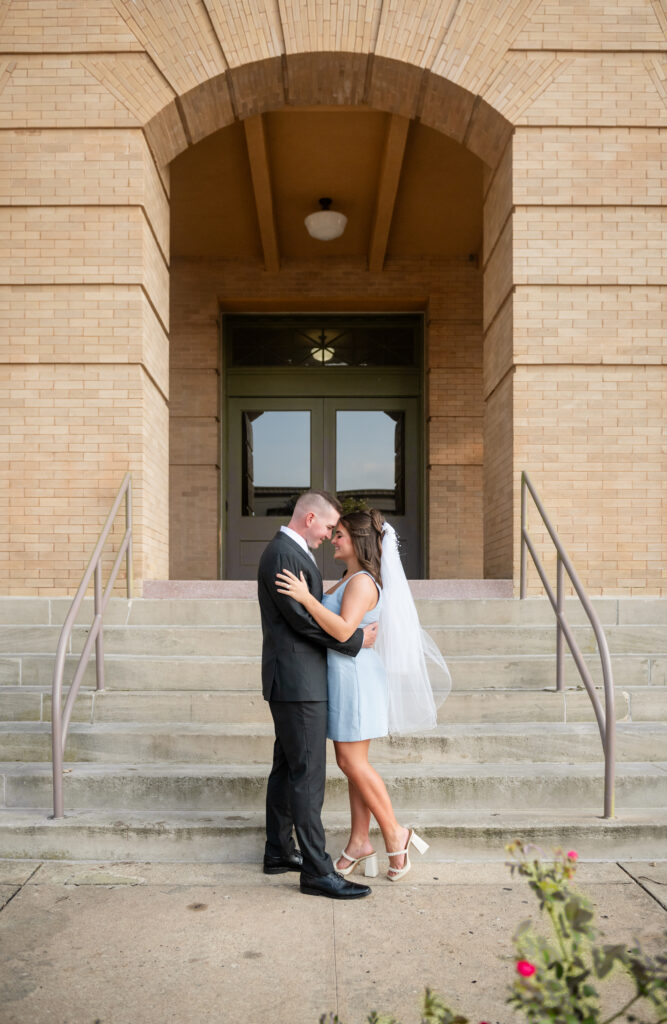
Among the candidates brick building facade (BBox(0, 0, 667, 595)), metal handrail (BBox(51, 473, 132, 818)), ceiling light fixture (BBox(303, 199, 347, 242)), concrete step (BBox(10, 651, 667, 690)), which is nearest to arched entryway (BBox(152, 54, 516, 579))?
ceiling light fixture (BBox(303, 199, 347, 242))

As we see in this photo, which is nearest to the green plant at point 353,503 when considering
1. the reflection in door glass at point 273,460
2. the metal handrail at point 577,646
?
the reflection in door glass at point 273,460

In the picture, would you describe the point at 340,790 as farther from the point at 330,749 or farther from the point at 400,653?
the point at 400,653

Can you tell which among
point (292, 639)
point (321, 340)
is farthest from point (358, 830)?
point (321, 340)

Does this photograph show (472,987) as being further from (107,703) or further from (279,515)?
(279,515)

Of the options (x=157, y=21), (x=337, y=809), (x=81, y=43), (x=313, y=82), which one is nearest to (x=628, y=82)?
(x=313, y=82)

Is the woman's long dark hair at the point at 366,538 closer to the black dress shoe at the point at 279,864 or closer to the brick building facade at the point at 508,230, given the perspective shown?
the black dress shoe at the point at 279,864

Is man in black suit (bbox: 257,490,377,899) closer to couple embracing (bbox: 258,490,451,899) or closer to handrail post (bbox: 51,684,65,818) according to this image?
couple embracing (bbox: 258,490,451,899)

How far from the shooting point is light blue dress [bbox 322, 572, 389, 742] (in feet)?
13.3

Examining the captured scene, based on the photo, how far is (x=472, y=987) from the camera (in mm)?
3057

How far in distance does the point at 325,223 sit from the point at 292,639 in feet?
24.5

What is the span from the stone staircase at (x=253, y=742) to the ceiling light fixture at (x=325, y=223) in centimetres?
565

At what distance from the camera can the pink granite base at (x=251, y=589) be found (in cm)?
714

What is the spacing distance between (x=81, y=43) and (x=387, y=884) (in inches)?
266

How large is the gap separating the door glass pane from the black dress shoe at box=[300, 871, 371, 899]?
8.71 metres
